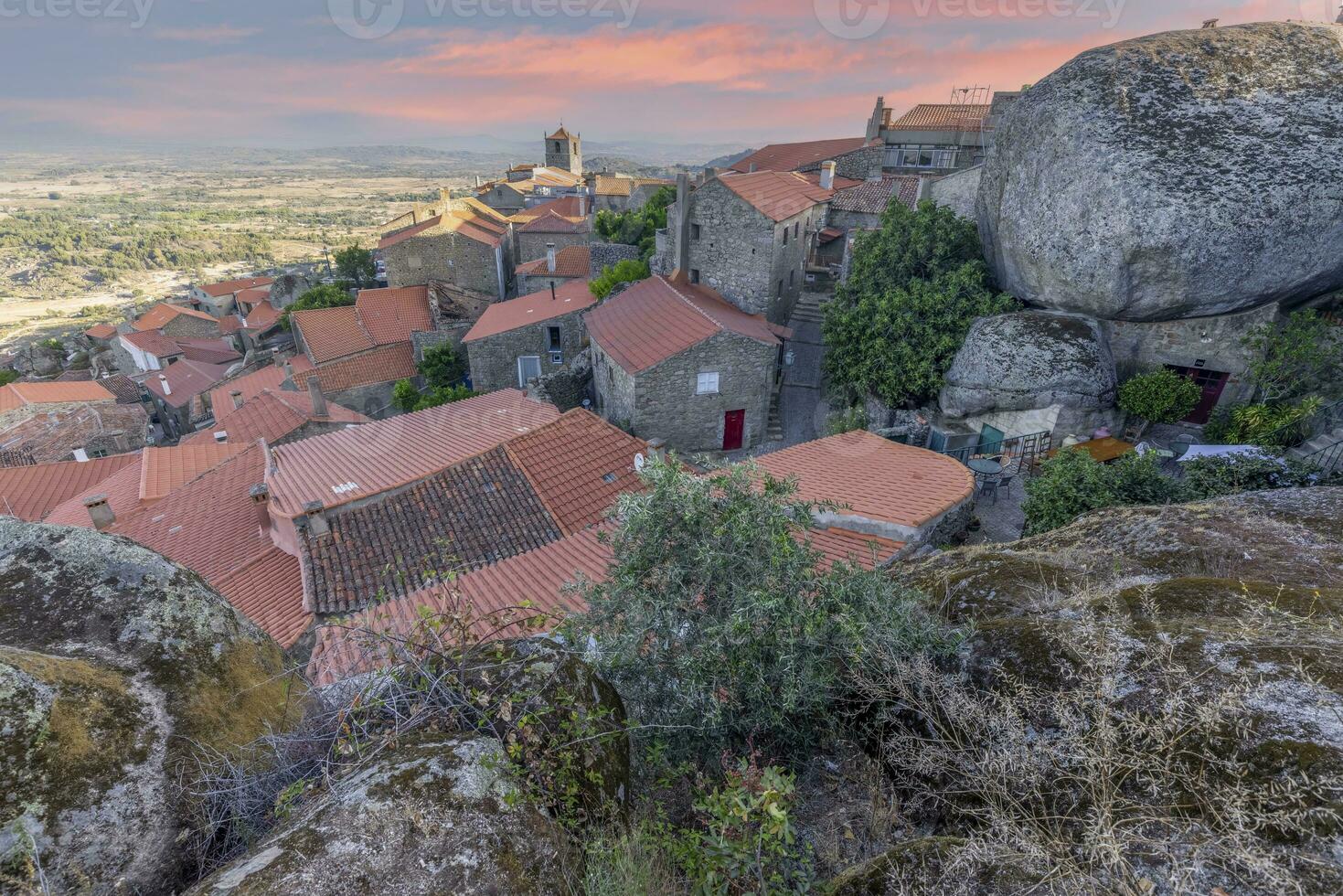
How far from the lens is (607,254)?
3059 centimetres

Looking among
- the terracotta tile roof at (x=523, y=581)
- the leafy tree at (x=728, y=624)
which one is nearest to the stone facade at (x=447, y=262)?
the terracotta tile roof at (x=523, y=581)

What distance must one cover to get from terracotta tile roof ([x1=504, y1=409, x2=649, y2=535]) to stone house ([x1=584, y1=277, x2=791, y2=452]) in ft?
10.4

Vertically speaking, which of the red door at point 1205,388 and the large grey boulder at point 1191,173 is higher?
the large grey boulder at point 1191,173

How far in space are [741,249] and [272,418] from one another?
18.9m

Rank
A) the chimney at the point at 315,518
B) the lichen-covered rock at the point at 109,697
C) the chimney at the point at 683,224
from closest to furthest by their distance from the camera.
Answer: the lichen-covered rock at the point at 109,697, the chimney at the point at 315,518, the chimney at the point at 683,224

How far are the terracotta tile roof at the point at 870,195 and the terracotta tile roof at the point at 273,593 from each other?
26486 mm

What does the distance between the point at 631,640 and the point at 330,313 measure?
3623cm

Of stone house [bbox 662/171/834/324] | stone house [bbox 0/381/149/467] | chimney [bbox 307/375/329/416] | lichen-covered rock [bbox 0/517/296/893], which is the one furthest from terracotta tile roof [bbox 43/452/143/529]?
stone house [bbox 662/171/834/324]

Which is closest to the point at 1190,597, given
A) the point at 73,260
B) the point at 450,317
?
the point at 450,317

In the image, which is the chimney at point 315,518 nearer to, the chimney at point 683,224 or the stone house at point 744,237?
the chimney at point 683,224

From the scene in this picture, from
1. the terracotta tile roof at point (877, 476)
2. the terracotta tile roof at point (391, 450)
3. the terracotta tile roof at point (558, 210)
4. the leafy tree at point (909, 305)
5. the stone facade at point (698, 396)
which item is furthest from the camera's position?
the terracotta tile roof at point (558, 210)

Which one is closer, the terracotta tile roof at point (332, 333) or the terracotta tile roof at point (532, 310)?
the terracotta tile roof at point (532, 310)

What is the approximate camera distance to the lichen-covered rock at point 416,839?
225 centimetres

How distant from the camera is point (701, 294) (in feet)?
73.0
